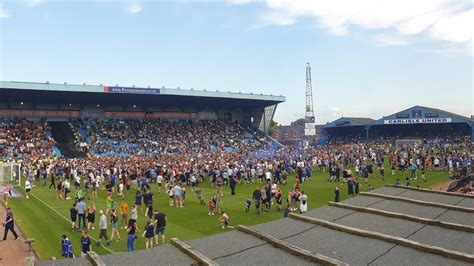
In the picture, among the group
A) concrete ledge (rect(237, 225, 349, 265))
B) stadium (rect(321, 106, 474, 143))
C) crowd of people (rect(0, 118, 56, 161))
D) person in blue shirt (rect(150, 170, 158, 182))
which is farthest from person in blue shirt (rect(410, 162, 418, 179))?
crowd of people (rect(0, 118, 56, 161))

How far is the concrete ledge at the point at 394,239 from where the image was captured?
6918 millimetres

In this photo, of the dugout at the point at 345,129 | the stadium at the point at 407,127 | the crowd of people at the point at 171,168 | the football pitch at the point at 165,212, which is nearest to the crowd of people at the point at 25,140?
the crowd of people at the point at 171,168

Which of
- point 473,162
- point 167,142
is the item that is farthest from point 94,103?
point 473,162

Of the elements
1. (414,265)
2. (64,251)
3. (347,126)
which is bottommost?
(64,251)

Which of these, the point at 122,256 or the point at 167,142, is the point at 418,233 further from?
the point at 167,142

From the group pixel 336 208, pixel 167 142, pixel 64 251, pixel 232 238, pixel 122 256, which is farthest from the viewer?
pixel 167 142

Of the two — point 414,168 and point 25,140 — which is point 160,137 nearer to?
point 25,140

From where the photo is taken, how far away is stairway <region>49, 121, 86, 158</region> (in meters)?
47.9

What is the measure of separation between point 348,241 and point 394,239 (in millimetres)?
882

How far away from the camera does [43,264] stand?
7.05m

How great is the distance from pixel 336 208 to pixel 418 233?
9.20ft

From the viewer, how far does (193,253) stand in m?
7.29

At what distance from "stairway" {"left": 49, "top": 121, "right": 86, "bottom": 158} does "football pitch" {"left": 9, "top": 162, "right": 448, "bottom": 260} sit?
721 inches

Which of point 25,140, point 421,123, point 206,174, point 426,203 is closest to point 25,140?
point 25,140
